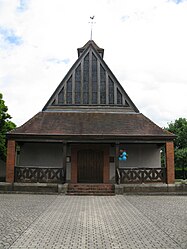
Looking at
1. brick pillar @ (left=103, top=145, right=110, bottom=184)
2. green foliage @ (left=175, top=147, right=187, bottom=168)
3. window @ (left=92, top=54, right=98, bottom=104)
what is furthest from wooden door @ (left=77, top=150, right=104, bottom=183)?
green foliage @ (left=175, top=147, right=187, bottom=168)

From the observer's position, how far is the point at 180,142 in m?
25.3

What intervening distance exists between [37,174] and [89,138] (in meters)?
3.35

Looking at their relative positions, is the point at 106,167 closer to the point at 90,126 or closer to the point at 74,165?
the point at 74,165

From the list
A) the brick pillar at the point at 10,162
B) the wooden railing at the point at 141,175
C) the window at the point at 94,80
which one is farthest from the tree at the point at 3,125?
the wooden railing at the point at 141,175

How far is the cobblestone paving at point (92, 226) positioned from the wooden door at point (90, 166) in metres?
5.60

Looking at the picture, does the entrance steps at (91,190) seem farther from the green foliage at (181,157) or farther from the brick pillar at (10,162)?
the green foliage at (181,157)

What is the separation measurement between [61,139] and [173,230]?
327 inches

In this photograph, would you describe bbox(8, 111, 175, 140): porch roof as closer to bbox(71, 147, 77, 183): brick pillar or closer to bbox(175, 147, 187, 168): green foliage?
bbox(71, 147, 77, 183): brick pillar

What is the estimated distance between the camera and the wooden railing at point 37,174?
42.0 ft

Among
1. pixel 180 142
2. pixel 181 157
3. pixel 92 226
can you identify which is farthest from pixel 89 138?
pixel 180 142

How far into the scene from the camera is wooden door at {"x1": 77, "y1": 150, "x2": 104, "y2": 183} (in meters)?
14.7

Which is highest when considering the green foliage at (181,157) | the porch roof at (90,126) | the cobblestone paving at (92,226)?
the porch roof at (90,126)

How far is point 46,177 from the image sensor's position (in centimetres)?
1292

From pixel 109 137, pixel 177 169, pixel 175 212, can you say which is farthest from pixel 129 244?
pixel 177 169
